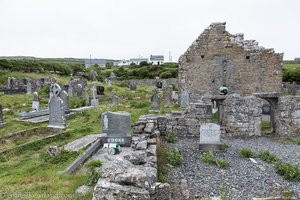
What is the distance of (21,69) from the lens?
42875 mm

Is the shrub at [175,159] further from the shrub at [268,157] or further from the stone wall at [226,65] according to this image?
the stone wall at [226,65]

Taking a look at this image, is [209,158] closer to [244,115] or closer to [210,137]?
[210,137]

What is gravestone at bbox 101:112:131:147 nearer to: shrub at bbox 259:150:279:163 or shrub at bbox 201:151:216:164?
shrub at bbox 201:151:216:164

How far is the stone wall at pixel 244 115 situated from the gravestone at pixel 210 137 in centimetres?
237

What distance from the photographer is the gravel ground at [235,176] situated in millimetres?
5969

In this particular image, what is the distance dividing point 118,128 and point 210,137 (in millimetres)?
3102

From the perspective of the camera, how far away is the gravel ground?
235 inches

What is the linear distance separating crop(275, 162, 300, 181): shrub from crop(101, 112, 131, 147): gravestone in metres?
4.16

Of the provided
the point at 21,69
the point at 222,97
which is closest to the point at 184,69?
the point at 222,97

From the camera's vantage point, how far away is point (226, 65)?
17031mm

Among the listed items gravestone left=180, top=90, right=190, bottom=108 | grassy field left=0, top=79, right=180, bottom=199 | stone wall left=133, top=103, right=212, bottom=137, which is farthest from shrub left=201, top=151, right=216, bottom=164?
gravestone left=180, top=90, right=190, bottom=108

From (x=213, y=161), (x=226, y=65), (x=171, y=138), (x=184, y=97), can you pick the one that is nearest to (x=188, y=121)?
(x=171, y=138)

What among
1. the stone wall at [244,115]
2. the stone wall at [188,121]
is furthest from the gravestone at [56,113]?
the stone wall at [244,115]

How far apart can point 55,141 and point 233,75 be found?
1134 cm
